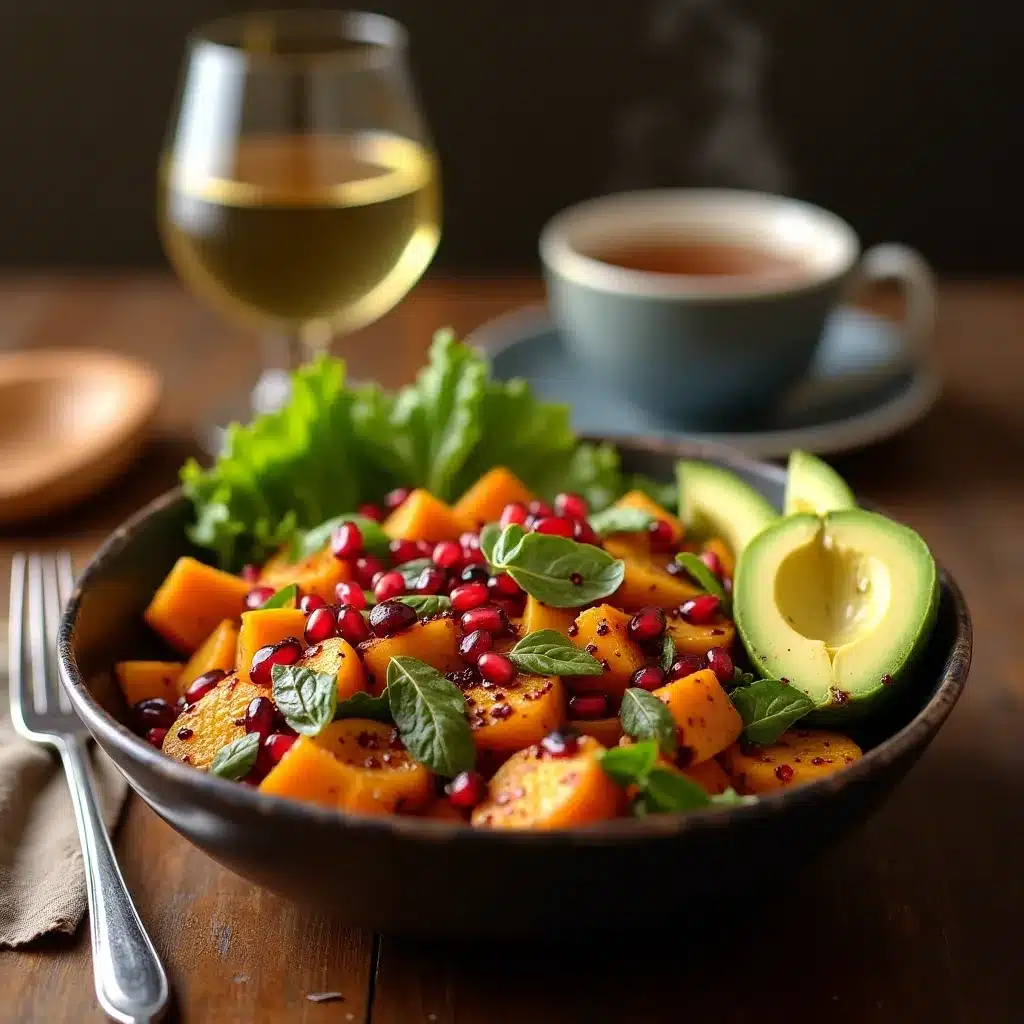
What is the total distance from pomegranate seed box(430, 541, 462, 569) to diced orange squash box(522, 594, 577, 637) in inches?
6.9

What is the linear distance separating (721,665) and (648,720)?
204mm

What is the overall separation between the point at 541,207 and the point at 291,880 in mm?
3713

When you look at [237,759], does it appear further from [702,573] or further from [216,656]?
[702,573]

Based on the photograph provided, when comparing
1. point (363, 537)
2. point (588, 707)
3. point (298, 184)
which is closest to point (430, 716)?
point (588, 707)

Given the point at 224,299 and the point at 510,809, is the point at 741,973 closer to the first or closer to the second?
the point at 510,809

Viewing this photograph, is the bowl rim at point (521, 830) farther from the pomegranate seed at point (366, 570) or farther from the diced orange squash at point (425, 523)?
the diced orange squash at point (425, 523)

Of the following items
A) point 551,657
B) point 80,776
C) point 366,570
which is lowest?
point 80,776

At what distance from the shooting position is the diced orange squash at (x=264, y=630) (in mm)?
1760

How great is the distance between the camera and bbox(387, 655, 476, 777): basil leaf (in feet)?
5.00

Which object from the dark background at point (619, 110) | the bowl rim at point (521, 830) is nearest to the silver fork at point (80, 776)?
the bowl rim at point (521, 830)

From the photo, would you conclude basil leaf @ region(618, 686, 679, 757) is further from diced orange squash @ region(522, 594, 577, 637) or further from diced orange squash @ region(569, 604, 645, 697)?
diced orange squash @ region(522, 594, 577, 637)

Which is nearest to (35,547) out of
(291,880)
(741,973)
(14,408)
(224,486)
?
(14,408)

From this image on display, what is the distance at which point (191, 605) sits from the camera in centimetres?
199

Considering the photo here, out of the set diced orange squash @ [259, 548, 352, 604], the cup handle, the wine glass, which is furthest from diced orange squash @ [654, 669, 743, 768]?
the cup handle
